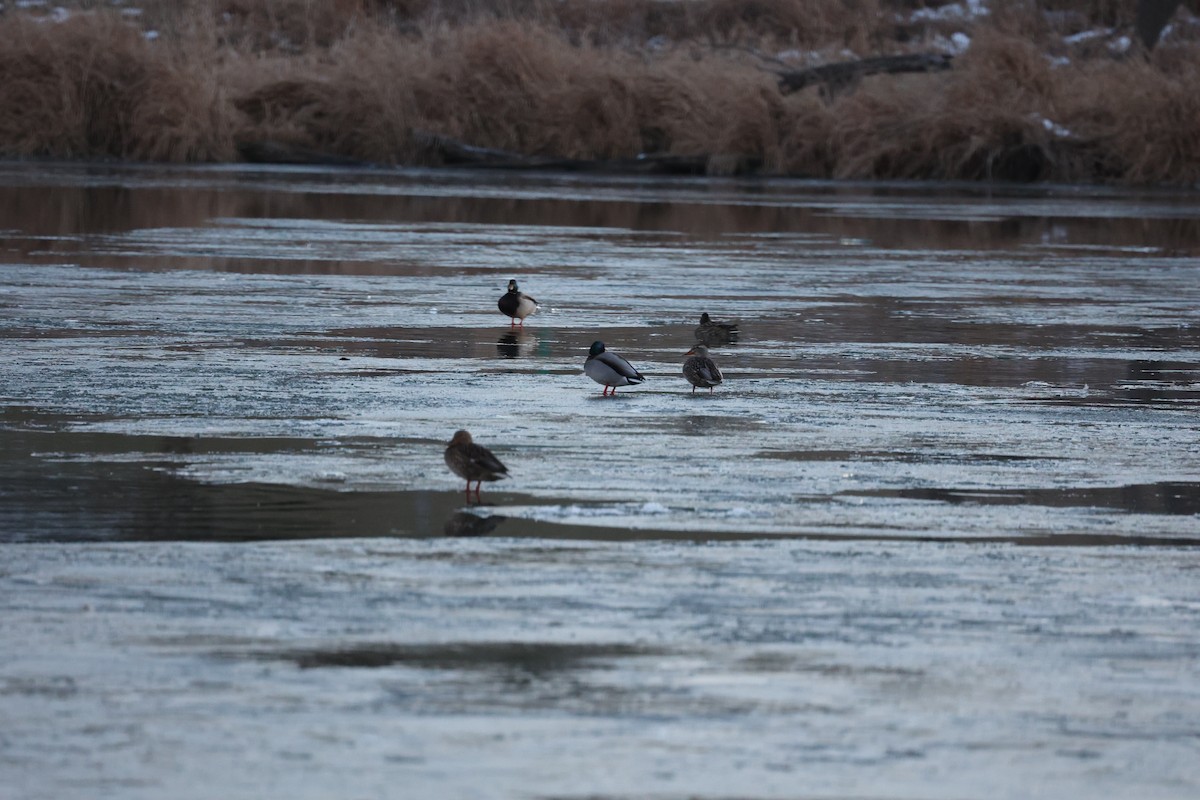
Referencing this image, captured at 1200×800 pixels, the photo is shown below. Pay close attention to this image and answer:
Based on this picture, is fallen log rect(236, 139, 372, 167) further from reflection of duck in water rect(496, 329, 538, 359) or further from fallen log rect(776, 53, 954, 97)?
reflection of duck in water rect(496, 329, 538, 359)

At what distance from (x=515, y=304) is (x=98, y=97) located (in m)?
22.1

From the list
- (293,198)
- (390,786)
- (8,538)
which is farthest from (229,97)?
(390,786)

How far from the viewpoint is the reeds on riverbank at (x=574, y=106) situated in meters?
33.2

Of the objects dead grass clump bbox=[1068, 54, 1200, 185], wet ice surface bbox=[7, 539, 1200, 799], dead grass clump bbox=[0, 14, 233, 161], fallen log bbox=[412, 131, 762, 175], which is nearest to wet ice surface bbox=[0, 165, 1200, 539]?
wet ice surface bbox=[7, 539, 1200, 799]

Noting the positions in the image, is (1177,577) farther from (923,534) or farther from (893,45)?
(893,45)

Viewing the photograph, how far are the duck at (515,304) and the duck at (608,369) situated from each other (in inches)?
117

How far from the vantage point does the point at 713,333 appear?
12422 millimetres

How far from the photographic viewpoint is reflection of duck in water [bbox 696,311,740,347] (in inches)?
487

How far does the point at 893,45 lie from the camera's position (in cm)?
4712

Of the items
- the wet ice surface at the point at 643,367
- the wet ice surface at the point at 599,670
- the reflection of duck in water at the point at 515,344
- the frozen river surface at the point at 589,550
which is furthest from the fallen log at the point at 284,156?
the wet ice surface at the point at 599,670

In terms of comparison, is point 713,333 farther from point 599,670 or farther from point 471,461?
point 599,670

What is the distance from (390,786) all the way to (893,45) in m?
44.1

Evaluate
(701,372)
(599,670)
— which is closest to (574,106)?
(701,372)

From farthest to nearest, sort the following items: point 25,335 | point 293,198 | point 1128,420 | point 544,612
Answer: point 293,198, point 25,335, point 1128,420, point 544,612
